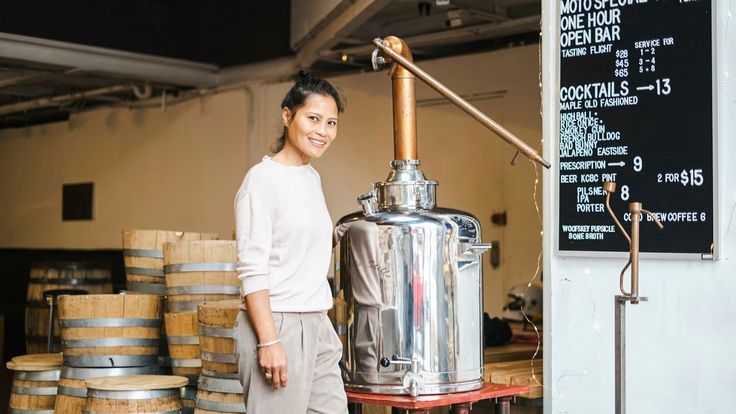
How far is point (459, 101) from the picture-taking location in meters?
3.38

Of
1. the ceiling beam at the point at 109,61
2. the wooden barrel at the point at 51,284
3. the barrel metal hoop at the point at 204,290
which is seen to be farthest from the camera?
the wooden barrel at the point at 51,284

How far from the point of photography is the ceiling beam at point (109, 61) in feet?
23.3

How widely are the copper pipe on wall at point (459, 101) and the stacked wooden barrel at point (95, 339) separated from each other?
5.54ft

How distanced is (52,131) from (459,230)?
29.1 feet

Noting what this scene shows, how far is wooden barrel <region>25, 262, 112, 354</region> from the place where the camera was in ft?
24.9

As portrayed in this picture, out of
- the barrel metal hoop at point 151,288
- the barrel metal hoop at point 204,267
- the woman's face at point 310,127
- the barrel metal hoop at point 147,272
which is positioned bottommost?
the barrel metal hoop at point 151,288

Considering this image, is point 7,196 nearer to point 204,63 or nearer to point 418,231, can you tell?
point 204,63

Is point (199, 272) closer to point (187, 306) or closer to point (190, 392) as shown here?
point (187, 306)

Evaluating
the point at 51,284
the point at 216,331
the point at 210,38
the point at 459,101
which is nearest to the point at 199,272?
the point at 216,331

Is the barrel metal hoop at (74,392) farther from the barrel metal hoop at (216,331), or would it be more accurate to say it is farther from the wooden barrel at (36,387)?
the barrel metal hoop at (216,331)

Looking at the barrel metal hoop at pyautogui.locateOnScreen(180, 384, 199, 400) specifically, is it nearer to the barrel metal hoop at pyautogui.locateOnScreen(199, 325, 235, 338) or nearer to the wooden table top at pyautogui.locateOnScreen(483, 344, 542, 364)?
the barrel metal hoop at pyautogui.locateOnScreen(199, 325, 235, 338)

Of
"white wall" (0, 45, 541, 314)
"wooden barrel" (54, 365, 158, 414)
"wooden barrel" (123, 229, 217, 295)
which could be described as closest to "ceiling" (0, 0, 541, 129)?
"white wall" (0, 45, 541, 314)

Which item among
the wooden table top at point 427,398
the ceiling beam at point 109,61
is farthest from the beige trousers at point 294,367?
the ceiling beam at point 109,61

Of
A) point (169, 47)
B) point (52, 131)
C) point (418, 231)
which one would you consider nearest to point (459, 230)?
point (418, 231)
